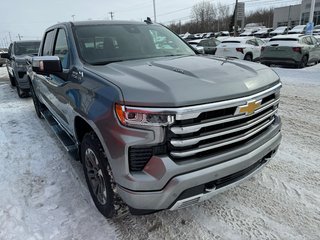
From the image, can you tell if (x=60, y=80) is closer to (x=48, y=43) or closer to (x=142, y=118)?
(x=48, y=43)

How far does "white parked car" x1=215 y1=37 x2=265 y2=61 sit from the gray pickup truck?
12.3 meters

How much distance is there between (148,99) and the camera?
202 cm

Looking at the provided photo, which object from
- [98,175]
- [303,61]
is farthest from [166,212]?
[303,61]

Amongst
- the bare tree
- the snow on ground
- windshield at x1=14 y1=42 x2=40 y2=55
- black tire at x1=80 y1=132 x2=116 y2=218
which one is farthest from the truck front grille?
the bare tree

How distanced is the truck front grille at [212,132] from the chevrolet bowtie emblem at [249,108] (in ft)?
0.06

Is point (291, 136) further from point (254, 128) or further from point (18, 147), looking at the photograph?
point (18, 147)

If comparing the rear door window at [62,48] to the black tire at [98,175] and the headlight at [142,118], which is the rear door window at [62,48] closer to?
the black tire at [98,175]

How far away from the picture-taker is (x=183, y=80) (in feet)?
7.35

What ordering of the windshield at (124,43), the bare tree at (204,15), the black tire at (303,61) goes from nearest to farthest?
the windshield at (124,43)
the black tire at (303,61)
the bare tree at (204,15)

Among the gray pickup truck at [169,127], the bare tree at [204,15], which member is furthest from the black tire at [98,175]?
the bare tree at [204,15]

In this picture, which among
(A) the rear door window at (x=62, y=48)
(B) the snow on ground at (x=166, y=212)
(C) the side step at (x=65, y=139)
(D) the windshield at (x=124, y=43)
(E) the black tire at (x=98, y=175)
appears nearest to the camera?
(E) the black tire at (x=98, y=175)

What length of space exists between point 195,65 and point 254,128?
83cm

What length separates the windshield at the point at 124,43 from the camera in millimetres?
3188

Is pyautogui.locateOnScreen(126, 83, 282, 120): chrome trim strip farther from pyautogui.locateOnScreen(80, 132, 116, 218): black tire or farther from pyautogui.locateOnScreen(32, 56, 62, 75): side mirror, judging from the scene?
pyautogui.locateOnScreen(32, 56, 62, 75): side mirror
